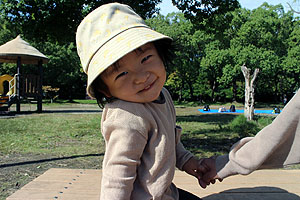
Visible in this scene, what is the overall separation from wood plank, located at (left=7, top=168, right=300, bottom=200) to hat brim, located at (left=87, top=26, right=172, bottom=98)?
1.10 meters

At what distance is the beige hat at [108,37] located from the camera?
1.15 m

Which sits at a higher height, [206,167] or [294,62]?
[294,62]

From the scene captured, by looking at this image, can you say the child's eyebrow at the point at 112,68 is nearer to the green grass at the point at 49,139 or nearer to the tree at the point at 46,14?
the green grass at the point at 49,139

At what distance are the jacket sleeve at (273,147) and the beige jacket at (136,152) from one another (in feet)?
1.11

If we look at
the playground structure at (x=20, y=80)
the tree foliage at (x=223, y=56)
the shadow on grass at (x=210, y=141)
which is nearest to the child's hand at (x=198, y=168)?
the shadow on grass at (x=210, y=141)

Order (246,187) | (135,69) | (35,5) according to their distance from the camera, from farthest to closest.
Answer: (35,5) < (246,187) < (135,69)

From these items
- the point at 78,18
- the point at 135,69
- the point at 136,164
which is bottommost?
the point at 136,164

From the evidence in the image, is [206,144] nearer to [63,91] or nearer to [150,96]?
[150,96]

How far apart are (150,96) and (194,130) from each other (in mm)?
7044

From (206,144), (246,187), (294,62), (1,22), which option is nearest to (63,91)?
(1,22)

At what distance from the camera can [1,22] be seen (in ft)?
82.0

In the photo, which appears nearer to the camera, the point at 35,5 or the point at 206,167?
the point at 206,167

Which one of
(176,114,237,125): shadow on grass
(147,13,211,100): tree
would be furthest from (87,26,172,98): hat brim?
(147,13,211,100): tree

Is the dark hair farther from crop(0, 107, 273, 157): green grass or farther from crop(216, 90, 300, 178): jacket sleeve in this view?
crop(0, 107, 273, 157): green grass
